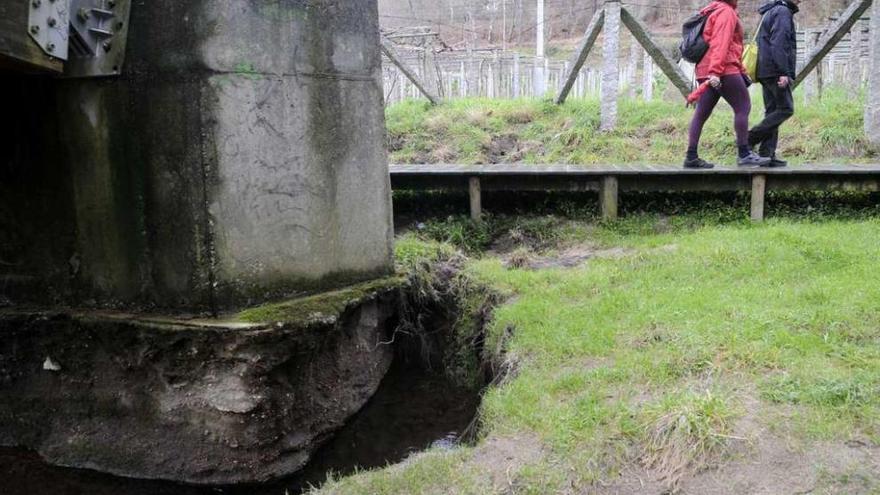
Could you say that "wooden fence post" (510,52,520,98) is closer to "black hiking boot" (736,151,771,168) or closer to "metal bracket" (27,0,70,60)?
"black hiking boot" (736,151,771,168)

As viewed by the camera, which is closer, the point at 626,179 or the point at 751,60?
the point at 751,60

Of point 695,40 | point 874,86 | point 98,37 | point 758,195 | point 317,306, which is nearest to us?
point 98,37

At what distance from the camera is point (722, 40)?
23.6 feet

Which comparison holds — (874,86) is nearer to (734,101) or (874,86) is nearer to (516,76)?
(734,101)

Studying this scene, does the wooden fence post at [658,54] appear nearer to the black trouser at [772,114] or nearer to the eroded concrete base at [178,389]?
the black trouser at [772,114]

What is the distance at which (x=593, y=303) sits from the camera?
5387 millimetres

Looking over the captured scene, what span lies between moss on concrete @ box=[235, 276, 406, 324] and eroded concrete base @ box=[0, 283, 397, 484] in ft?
0.03

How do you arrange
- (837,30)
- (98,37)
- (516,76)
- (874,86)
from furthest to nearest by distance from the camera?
(516,76) → (837,30) → (874,86) → (98,37)

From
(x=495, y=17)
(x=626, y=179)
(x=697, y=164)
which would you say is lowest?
(x=626, y=179)

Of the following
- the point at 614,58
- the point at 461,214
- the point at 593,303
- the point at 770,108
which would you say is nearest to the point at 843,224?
the point at 770,108

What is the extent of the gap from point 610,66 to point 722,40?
3568 mm

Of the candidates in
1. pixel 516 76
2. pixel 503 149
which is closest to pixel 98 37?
pixel 503 149

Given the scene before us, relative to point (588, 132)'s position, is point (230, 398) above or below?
below

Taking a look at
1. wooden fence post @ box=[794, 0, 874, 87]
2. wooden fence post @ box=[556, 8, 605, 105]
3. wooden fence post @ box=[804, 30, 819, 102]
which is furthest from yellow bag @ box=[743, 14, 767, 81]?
wooden fence post @ box=[804, 30, 819, 102]
